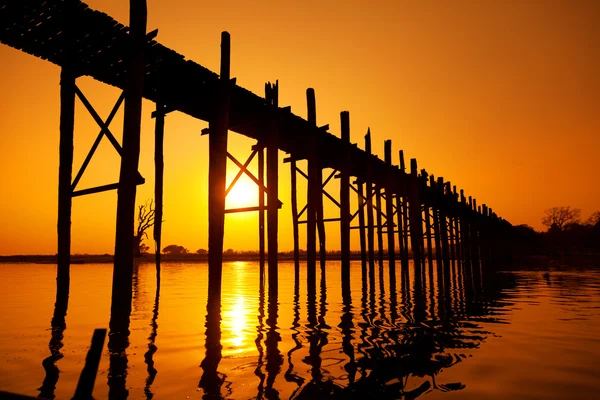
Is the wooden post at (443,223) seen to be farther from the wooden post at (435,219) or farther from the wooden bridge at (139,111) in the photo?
the wooden bridge at (139,111)

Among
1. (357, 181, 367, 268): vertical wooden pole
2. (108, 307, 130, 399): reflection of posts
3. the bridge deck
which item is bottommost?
(108, 307, 130, 399): reflection of posts

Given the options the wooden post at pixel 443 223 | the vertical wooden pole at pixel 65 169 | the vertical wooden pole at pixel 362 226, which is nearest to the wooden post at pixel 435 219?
the wooden post at pixel 443 223

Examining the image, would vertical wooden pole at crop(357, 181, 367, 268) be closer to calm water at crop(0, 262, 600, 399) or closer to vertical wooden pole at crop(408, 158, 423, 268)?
vertical wooden pole at crop(408, 158, 423, 268)

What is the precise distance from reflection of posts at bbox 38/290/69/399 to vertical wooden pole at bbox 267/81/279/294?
4076 millimetres

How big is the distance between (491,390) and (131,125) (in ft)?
18.5

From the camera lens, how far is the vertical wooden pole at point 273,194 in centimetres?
920

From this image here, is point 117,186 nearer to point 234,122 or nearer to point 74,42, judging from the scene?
point 74,42

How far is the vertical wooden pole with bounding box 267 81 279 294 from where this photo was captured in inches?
362

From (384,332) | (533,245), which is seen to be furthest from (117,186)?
(533,245)

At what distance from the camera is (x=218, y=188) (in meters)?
7.55

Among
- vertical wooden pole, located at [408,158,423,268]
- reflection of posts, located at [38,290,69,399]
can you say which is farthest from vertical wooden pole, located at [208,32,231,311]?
vertical wooden pole, located at [408,158,423,268]

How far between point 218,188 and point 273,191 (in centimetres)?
207

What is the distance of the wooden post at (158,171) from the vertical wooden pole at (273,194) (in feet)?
7.89

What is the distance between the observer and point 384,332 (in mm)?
5539
